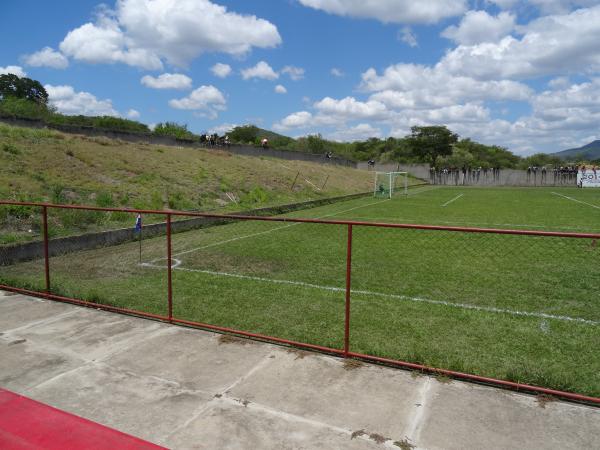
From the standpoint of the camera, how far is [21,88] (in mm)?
95312

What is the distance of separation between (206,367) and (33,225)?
30.3 ft

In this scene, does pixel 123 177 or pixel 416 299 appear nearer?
pixel 416 299

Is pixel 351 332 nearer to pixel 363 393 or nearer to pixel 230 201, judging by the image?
pixel 363 393

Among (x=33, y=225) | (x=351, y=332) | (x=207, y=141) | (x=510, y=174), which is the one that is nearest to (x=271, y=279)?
(x=351, y=332)

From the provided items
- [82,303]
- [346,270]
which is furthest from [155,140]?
[346,270]

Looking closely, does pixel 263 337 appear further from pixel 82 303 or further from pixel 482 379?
pixel 82 303

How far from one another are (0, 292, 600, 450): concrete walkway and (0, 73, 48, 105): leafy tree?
104 m

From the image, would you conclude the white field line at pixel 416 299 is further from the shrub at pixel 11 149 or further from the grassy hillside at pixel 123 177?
the shrub at pixel 11 149

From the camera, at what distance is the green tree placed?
100 m

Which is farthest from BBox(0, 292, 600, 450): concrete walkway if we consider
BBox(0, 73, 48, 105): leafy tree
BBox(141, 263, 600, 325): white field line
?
BBox(0, 73, 48, 105): leafy tree

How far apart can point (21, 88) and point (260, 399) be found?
11306 cm

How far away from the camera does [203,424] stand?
3445 millimetres

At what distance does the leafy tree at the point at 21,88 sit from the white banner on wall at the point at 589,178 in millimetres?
97279

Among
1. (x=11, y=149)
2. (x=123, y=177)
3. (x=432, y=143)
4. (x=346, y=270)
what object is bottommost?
(x=346, y=270)
